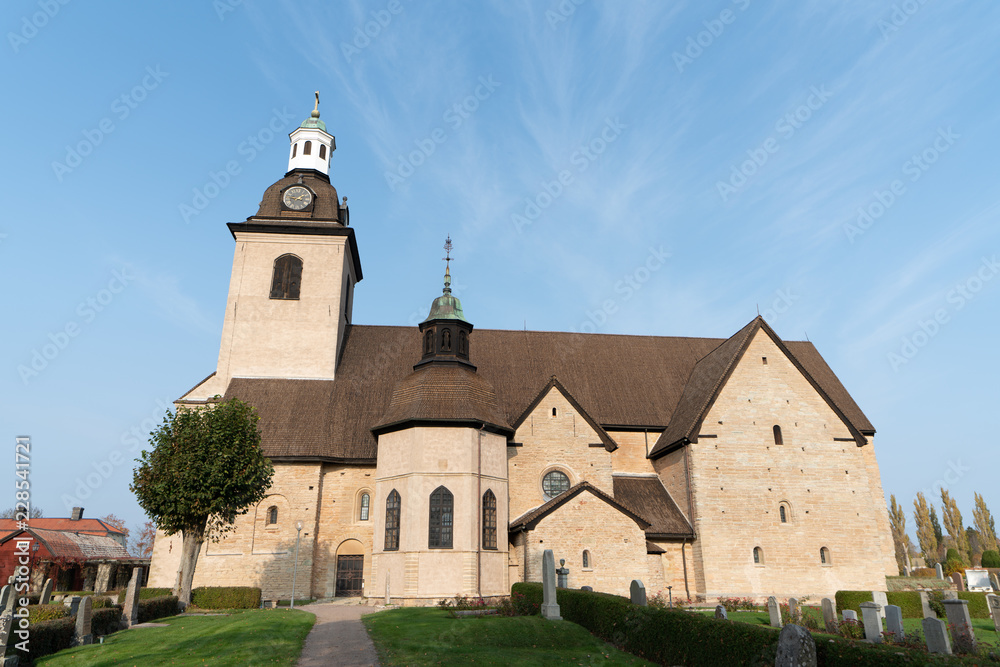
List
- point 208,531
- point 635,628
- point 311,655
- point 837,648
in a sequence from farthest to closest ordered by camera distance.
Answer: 1. point 208,531
2. point 635,628
3. point 311,655
4. point 837,648

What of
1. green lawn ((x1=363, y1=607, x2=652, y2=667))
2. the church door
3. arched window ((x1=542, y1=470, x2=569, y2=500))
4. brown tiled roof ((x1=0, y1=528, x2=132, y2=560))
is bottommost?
green lawn ((x1=363, y1=607, x2=652, y2=667))

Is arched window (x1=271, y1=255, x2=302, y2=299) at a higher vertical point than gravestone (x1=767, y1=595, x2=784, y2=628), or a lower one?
higher

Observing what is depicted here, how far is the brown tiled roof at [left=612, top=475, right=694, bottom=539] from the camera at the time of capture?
2670cm

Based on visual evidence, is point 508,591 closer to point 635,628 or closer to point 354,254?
point 635,628

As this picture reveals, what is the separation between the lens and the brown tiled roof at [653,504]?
26.7 meters

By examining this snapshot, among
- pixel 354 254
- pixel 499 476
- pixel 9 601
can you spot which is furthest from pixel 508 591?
pixel 354 254

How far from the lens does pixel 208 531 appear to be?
76.9 feet

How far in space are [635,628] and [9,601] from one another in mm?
13630

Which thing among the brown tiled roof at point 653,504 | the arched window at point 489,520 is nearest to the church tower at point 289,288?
the arched window at point 489,520

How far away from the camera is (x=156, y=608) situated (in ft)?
66.8

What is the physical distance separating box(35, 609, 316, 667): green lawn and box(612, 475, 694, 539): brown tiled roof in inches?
577

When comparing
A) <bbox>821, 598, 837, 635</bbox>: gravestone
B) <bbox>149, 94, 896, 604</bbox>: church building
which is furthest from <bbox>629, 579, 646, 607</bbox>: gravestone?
<bbox>149, 94, 896, 604</bbox>: church building

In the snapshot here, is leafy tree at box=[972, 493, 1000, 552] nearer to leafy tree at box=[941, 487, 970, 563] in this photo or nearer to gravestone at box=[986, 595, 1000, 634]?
leafy tree at box=[941, 487, 970, 563]

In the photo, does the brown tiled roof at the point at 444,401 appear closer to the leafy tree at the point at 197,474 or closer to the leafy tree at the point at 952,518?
the leafy tree at the point at 197,474
